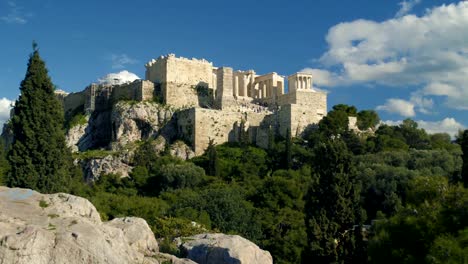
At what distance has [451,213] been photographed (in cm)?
2148

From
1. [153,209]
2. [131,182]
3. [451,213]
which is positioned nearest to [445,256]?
[451,213]

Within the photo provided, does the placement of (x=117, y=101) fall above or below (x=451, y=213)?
above

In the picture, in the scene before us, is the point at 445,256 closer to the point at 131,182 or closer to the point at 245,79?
the point at 131,182

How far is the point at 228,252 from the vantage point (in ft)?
74.3

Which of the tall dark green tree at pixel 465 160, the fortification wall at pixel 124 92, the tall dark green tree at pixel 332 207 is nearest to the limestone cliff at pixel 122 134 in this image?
the fortification wall at pixel 124 92

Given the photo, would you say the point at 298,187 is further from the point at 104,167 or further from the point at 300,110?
the point at 104,167

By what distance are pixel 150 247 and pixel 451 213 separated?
402 inches

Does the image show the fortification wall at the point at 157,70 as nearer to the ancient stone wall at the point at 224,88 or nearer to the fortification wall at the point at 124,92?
the fortification wall at the point at 124,92

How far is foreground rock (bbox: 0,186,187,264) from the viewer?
1614 cm

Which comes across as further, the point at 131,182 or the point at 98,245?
the point at 131,182

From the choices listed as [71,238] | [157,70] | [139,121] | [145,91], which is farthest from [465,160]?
[157,70]

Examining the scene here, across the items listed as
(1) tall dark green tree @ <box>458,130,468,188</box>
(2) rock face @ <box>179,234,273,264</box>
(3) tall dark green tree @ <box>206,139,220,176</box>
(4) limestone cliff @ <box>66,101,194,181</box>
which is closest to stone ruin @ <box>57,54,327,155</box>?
(4) limestone cliff @ <box>66,101,194,181</box>

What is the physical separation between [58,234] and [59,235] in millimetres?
78

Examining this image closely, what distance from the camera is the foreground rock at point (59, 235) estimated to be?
16141 millimetres
